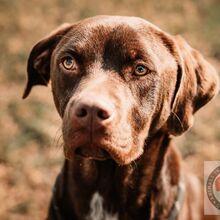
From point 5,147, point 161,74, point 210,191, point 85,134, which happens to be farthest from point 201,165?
point 85,134

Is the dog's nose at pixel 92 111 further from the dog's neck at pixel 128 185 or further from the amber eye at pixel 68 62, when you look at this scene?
the dog's neck at pixel 128 185

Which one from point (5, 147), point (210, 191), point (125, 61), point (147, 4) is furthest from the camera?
point (147, 4)

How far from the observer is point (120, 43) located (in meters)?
4.04

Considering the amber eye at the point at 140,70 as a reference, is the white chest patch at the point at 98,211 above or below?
below

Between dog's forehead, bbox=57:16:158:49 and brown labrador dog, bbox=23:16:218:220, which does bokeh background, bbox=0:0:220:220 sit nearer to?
brown labrador dog, bbox=23:16:218:220

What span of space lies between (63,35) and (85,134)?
1098 millimetres

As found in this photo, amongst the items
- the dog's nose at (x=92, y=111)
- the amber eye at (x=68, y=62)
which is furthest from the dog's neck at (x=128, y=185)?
the dog's nose at (x=92, y=111)

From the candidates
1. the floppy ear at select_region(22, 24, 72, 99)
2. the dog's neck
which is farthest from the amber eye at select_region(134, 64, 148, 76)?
the floppy ear at select_region(22, 24, 72, 99)

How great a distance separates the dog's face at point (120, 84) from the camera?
3.65m

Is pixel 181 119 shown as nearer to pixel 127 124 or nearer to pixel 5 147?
pixel 127 124

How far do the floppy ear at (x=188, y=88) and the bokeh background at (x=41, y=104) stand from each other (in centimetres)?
110

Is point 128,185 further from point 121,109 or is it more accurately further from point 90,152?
point 121,109

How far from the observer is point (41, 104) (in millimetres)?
7387

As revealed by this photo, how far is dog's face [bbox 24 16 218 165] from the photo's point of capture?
144 inches
